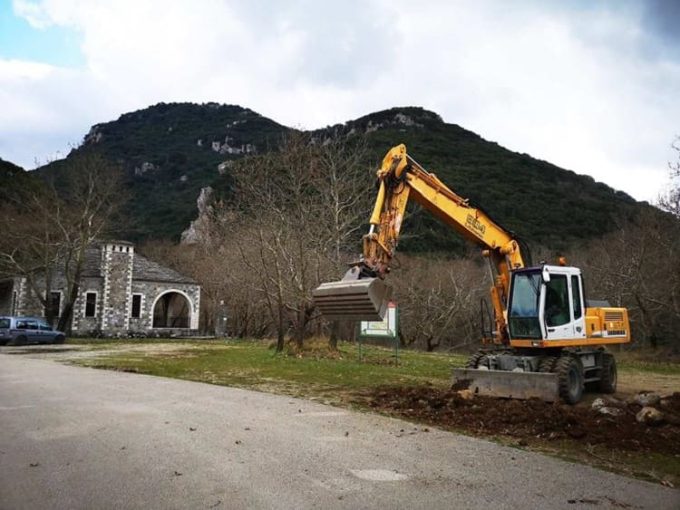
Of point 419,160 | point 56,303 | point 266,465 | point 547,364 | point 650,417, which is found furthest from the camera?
point 419,160

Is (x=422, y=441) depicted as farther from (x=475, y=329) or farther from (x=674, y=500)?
(x=475, y=329)

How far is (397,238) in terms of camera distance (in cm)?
1061

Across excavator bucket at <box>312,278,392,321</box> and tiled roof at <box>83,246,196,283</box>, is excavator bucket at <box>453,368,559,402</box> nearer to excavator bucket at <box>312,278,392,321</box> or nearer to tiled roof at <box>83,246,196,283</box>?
excavator bucket at <box>312,278,392,321</box>

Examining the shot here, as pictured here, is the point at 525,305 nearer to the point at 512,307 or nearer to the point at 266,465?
the point at 512,307

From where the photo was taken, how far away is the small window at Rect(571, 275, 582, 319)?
39.9ft

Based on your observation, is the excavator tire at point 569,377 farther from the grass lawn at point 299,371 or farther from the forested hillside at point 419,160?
the forested hillside at point 419,160

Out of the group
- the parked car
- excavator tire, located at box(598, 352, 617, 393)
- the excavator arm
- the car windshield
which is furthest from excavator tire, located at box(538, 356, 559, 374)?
the parked car

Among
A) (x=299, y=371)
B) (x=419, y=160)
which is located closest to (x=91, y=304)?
(x=299, y=371)

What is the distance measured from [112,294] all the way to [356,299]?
3741cm

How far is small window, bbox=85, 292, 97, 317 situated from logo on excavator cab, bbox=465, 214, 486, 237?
3648 centimetres

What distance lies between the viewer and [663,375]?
19.9m

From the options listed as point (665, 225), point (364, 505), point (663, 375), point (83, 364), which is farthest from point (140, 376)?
point (665, 225)

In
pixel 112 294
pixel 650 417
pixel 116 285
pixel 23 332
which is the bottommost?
pixel 650 417

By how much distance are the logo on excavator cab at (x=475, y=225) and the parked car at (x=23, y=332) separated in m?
27.8
